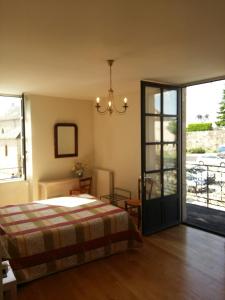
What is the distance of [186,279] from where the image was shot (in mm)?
2695

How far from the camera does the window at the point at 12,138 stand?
495 cm

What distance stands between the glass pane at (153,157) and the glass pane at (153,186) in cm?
13

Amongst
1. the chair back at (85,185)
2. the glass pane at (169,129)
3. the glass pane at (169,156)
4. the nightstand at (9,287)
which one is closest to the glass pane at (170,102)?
the glass pane at (169,129)

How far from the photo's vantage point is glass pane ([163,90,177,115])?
4.07 m

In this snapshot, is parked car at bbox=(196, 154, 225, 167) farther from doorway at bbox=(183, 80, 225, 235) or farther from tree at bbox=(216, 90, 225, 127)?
tree at bbox=(216, 90, 225, 127)

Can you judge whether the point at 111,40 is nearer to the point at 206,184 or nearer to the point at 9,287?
the point at 9,287

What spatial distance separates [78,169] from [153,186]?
2097 mm

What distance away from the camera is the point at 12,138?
5070 millimetres

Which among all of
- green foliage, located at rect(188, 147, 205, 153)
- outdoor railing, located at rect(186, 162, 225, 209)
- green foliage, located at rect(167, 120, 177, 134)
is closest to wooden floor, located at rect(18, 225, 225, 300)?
green foliage, located at rect(167, 120, 177, 134)

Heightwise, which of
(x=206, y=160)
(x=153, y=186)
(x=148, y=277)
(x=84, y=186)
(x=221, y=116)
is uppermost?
(x=221, y=116)

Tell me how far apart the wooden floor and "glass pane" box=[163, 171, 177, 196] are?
36.1 inches

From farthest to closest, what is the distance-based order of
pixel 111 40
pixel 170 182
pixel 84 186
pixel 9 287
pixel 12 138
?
pixel 84 186, pixel 12 138, pixel 170 182, pixel 111 40, pixel 9 287

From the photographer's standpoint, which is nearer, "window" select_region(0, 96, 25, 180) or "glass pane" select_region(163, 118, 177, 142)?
"glass pane" select_region(163, 118, 177, 142)

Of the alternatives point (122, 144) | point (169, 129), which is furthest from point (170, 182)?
point (122, 144)
